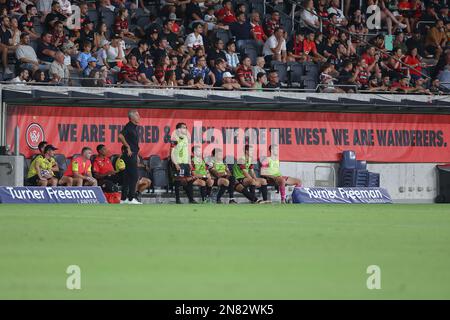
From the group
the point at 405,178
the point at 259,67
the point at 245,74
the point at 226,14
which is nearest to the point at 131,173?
the point at 245,74

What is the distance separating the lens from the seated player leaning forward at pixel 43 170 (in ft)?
83.6

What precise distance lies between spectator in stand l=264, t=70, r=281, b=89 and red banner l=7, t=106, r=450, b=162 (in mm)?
717

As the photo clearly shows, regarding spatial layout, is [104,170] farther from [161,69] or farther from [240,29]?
[240,29]

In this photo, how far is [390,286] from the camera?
25.9 feet

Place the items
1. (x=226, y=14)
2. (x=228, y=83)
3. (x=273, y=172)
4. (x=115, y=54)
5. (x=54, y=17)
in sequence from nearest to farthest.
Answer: (x=54, y=17) → (x=115, y=54) → (x=273, y=172) → (x=228, y=83) → (x=226, y=14)

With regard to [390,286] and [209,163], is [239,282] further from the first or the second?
[209,163]

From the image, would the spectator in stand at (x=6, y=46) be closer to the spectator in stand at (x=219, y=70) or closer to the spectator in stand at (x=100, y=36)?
the spectator in stand at (x=100, y=36)

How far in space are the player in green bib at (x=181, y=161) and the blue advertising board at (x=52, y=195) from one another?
251cm

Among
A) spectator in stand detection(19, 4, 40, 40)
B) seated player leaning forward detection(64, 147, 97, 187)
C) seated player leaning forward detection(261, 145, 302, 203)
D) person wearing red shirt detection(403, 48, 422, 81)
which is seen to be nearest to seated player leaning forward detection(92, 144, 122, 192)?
seated player leaning forward detection(64, 147, 97, 187)

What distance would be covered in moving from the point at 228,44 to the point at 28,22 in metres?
5.38

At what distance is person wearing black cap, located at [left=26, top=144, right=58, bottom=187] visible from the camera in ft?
83.6

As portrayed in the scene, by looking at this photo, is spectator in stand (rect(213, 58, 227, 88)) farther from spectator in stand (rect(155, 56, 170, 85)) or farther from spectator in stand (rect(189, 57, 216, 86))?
spectator in stand (rect(155, 56, 170, 85))

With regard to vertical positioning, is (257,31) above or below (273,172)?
above

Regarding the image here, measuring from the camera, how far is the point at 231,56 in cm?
2959
